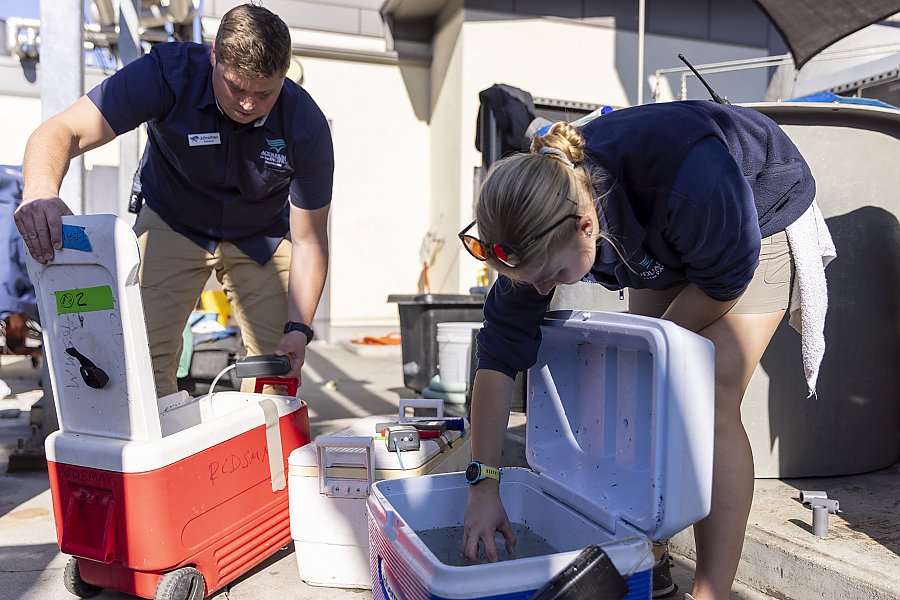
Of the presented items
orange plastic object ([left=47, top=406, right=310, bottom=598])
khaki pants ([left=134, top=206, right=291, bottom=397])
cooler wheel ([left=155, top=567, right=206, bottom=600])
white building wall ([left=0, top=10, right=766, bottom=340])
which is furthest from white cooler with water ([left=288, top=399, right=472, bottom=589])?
white building wall ([left=0, top=10, right=766, bottom=340])

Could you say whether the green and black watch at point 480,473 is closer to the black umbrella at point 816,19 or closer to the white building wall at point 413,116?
the black umbrella at point 816,19

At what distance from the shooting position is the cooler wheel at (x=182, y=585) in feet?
5.64

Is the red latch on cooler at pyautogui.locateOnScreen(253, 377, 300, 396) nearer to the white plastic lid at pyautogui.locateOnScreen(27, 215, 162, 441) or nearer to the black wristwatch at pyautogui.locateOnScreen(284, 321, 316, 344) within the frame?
the black wristwatch at pyautogui.locateOnScreen(284, 321, 316, 344)

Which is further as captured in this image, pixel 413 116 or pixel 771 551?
pixel 413 116

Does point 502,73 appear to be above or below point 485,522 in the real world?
above

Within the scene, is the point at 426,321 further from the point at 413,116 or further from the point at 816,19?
the point at 413,116

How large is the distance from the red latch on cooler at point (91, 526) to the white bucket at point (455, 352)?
242cm

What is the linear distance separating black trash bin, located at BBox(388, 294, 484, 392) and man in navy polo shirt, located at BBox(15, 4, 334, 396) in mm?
1968

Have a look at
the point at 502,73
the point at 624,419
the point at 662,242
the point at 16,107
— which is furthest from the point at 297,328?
the point at 16,107

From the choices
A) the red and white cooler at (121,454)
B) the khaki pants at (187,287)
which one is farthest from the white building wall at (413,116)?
the red and white cooler at (121,454)

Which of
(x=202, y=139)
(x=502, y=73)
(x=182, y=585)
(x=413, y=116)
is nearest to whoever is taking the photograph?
(x=182, y=585)

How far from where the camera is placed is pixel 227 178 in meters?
2.32

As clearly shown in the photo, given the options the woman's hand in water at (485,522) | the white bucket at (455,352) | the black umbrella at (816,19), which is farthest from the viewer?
the white bucket at (455,352)

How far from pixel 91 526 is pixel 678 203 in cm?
150
